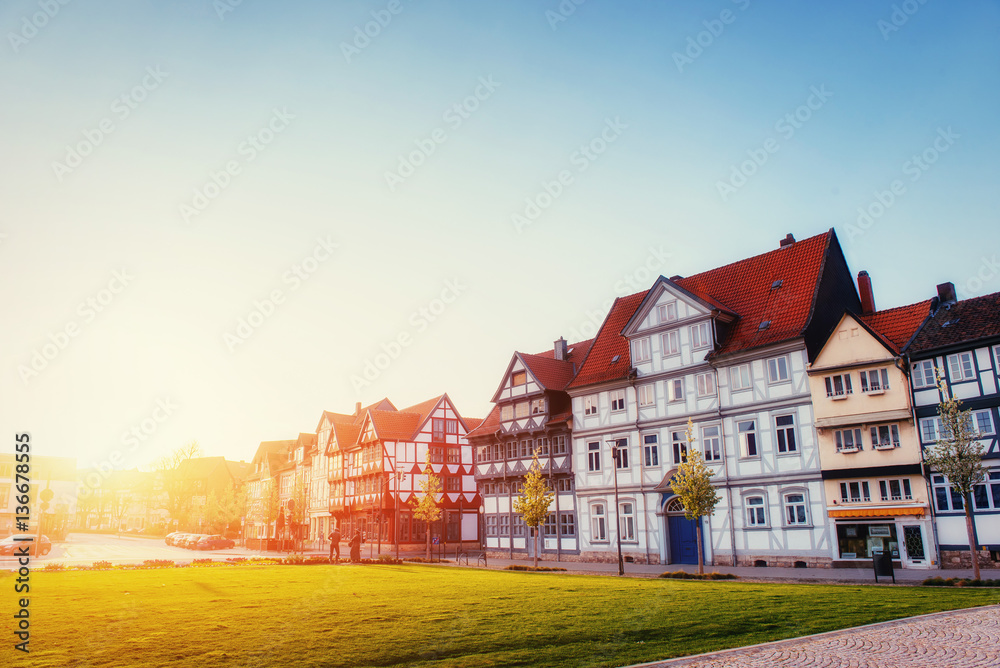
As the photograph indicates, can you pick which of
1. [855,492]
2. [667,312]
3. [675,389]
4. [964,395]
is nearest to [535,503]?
[675,389]

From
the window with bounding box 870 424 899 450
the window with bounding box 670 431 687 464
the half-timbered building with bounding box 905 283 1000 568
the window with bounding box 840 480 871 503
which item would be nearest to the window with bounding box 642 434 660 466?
the window with bounding box 670 431 687 464

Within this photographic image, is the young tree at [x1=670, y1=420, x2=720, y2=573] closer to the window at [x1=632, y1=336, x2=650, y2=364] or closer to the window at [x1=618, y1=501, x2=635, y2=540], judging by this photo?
the window at [x1=618, y1=501, x2=635, y2=540]

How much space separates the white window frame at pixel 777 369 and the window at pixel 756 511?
5.49m

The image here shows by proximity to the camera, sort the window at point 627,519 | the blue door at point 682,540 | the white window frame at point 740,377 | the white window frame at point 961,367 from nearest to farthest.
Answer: the white window frame at point 961,367 → the white window frame at point 740,377 → the blue door at point 682,540 → the window at point 627,519

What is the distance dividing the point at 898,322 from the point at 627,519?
1673 centimetres

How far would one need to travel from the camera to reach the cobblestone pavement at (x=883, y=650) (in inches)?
389

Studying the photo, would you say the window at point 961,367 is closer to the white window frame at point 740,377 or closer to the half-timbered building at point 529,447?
the white window frame at point 740,377

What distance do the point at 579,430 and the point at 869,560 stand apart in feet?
56.3

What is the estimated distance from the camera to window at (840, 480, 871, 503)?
29716mm

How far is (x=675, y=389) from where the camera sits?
3716 centimetres

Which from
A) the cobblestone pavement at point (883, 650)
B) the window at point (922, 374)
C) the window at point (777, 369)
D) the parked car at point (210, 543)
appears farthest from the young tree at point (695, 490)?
the parked car at point (210, 543)

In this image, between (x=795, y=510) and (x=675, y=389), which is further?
(x=675, y=389)

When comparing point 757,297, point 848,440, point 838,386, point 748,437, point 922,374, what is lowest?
point 848,440

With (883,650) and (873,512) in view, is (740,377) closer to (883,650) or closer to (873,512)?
(873,512)
